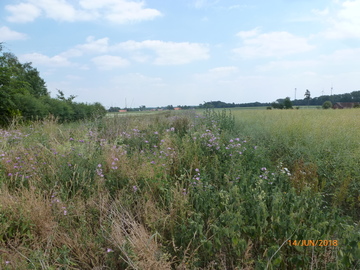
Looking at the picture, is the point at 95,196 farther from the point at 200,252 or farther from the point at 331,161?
the point at 331,161

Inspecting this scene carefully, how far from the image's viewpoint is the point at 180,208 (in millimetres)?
2893

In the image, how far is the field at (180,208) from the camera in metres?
2.18

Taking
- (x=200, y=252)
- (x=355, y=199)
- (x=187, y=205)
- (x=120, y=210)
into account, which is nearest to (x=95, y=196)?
(x=120, y=210)

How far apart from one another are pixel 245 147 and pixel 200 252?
2.72 metres

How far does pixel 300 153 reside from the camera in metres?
5.09

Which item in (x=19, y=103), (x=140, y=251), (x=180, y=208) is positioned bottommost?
(x=140, y=251)

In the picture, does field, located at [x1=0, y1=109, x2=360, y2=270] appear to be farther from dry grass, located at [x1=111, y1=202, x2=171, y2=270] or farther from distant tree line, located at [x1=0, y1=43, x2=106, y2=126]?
distant tree line, located at [x1=0, y1=43, x2=106, y2=126]

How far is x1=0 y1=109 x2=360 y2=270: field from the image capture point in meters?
2.18
